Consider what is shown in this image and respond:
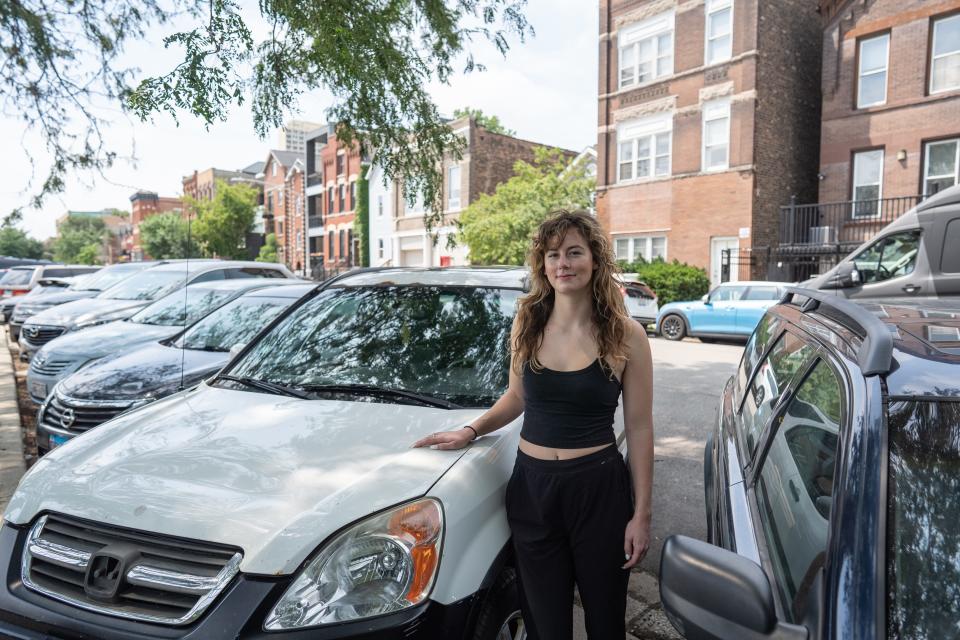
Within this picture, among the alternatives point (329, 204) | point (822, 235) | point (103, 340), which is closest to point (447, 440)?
point (103, 340)

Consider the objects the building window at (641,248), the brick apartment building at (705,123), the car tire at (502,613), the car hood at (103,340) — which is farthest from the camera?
the building window at (641,248)

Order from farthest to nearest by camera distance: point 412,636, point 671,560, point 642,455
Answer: point 642,455, point 412,636, point 671,560

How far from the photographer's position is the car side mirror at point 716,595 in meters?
1.35

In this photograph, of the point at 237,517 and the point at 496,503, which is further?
the point at 496,503

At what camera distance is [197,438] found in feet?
8.21

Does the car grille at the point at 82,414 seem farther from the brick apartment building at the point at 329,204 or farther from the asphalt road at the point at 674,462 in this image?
the brick apartment building at the point at 329,204

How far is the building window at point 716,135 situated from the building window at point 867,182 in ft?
11.8

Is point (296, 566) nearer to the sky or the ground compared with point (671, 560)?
nearer to the ground

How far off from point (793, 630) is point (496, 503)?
110cm

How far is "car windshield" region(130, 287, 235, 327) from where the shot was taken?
7.19 meters

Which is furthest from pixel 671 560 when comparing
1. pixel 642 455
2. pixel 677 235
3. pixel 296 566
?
pixel 677 235

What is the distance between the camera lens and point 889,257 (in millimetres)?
8445

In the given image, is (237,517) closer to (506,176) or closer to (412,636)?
(412,636)

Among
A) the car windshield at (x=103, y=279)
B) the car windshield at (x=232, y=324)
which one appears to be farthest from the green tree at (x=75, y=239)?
the car windshield at (x=232, y=324)
